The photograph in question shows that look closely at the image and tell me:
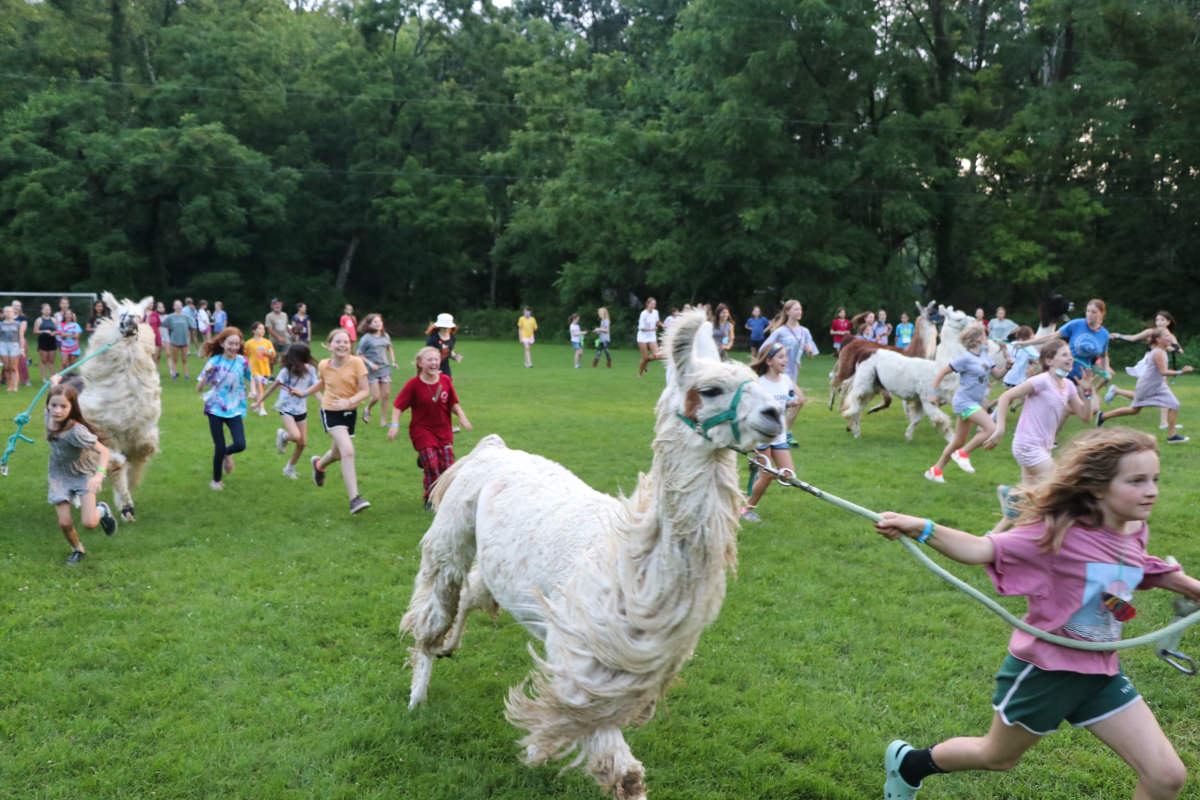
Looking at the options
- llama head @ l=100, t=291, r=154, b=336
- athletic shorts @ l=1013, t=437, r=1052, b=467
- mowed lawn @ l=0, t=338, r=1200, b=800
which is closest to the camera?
mowed lawn @ l=0, t=338, r=1200, b=800

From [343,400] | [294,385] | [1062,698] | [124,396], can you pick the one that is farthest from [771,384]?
[124,396]

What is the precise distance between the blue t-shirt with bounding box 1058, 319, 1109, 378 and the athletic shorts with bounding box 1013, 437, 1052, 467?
375 centimetres

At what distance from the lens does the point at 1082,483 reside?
2990 millimetres

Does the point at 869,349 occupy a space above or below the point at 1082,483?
below

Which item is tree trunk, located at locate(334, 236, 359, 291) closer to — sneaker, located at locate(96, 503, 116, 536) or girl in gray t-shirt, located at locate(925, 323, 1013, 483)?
sneaker, located at locate(96, 503, 116, 536)

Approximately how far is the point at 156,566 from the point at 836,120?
107 ft

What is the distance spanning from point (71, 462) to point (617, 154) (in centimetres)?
3136

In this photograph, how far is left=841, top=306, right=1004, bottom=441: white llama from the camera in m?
12.7

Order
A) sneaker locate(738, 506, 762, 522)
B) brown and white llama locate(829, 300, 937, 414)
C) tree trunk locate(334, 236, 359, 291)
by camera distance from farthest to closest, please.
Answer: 1. tree trunk locate(334, 236, 359, 291)
2. brown and white llama locate(829, 300, 937, 414)
3. sneaker locate(738, 506, 762, 522)

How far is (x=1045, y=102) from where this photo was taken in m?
32.4

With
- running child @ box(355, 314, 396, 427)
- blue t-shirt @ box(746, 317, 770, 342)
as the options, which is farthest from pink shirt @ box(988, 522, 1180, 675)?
blue t-shirt @ box(746, 317, 770, 342)

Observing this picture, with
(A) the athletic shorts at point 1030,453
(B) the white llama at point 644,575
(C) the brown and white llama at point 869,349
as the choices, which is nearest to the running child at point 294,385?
(B) the white llama at point 644,575

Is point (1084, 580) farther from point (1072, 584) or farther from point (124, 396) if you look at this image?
point (124, 396)

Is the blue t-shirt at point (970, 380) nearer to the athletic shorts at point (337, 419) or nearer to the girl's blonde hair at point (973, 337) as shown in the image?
the girl's blonde hair at point (973, 337)
